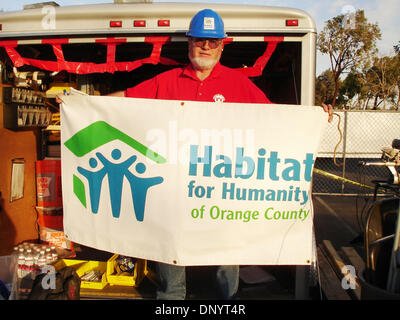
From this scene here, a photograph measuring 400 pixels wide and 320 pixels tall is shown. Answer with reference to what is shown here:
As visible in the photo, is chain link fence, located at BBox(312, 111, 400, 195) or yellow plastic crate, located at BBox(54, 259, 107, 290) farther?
chain link fence, located at BBox(312, 111, 400, 195)

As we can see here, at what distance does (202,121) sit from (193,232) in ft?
2.86

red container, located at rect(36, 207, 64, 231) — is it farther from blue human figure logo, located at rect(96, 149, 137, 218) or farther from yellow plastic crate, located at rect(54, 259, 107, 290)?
blue human figure logo, located at rect(96, 149, 137, 218)

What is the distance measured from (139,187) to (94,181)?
0.39 meters

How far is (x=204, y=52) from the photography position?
2779 millimetres

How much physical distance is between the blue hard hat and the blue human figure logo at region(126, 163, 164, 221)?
1.15 meters

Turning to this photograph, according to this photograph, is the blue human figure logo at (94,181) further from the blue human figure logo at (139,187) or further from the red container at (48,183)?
the red container at (48,183)

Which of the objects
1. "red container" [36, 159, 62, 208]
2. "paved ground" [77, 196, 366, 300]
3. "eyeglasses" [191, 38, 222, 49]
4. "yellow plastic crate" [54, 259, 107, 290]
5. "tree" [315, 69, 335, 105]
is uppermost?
"tree" [315, 69, 335, 105]

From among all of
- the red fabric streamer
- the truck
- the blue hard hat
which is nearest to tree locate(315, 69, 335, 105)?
the truck

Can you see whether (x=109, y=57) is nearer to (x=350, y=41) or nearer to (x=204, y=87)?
(x=204, y=87)

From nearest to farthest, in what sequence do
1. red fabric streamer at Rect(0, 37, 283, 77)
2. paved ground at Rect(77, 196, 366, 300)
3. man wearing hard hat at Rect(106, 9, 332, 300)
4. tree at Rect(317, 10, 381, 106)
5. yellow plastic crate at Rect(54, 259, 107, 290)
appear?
man wearing hard hat at Rect(106, 9, 332, 300)
red fabric streamer at Rect(0, 37, 283, 77)
paved ground at Rect(77, 196, 366, 300)
yellow plastic crate at Rect(54, 259, 107, 290)
tree at Rect(317, 10, 381, 106)

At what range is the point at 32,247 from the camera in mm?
3496

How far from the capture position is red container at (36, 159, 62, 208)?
380 centimetres
